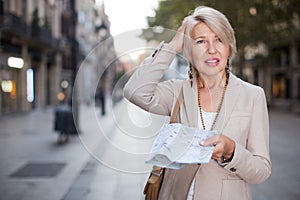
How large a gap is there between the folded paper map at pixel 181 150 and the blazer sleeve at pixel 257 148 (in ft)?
0.78

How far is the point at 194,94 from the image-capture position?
5.36 ft

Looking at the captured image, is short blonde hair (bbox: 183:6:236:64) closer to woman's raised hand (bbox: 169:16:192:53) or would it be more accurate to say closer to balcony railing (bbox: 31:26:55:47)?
woman's raised hand (bbox: 169:16:192:53)

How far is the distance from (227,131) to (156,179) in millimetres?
355

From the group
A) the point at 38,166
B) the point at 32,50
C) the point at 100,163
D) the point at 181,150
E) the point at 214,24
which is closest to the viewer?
the point at 181,150

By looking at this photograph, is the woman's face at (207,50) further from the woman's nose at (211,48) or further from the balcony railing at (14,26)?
the balcony railing at (14,26)

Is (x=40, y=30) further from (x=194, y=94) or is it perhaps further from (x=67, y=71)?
(x=194, y=94)

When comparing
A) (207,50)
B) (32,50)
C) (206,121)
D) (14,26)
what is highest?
(14,26)

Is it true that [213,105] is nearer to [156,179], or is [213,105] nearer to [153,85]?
[153,85]

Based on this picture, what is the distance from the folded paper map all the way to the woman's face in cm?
32

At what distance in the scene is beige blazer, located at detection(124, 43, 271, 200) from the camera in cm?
155

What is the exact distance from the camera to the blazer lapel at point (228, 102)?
1545mm

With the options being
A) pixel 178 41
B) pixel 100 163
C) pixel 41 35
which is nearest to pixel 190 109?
pixel 178 41

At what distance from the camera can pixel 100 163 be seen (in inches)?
100

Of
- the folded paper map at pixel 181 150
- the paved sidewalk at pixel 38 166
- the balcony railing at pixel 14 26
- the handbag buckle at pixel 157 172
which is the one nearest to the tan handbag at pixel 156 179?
the handbag buckle at pixel 157 172
